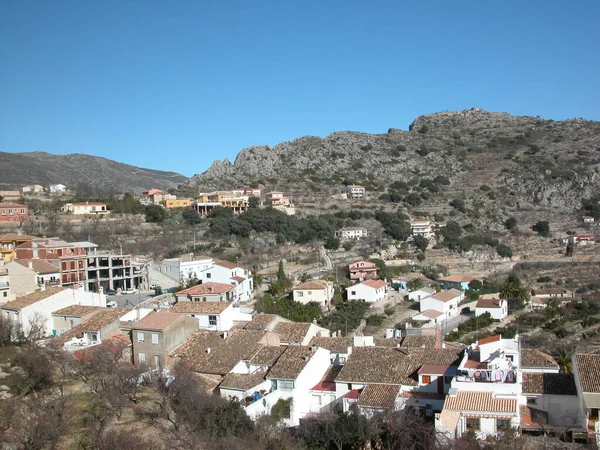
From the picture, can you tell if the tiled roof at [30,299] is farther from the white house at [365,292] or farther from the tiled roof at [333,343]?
the white house at [365,292]

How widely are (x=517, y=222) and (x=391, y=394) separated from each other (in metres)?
58.3

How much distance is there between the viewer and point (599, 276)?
50.6 meters

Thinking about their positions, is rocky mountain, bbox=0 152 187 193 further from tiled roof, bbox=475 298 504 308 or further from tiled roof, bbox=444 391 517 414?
tiled roof, bbox=444 391 517 414

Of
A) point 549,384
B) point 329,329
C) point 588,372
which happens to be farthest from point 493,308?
point 588,372

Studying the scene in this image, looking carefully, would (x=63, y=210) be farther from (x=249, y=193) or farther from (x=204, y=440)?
(x=204, y=440)

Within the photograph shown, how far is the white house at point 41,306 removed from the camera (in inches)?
1061

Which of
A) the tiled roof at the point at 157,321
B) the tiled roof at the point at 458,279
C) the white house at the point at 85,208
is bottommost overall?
the tiled roof at the point at 458,279

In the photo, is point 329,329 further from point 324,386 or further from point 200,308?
point 324,386

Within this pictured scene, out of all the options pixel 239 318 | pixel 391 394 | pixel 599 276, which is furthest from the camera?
pixel 599 276

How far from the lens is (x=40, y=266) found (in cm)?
3453

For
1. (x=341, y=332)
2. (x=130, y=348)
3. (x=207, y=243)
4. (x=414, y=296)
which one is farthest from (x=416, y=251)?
(x=130, y=348)

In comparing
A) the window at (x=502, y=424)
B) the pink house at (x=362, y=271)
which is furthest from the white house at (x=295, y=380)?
the pink house at (x=362, y=271)

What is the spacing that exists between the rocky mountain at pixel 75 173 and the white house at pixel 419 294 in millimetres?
67398

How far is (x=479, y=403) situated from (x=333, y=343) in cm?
866
